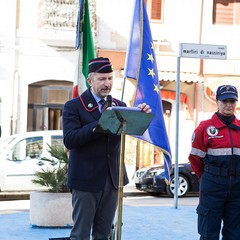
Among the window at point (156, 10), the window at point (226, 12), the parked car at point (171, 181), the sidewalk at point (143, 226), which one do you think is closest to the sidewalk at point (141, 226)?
the sidewalk at point (143, 226)

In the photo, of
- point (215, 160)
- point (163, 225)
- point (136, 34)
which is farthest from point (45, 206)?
point (215, 160)

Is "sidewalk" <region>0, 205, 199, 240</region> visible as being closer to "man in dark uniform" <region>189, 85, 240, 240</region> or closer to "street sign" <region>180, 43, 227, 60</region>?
"man in dark uniform" <region>189, 85, 240, 240</region>

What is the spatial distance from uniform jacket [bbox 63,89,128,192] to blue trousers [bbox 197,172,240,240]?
1199 millimetres

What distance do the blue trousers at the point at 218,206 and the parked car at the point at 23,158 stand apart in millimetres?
11044

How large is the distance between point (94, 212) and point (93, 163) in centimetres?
42

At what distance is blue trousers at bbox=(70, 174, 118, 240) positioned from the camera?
607cm

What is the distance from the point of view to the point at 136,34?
11180mm

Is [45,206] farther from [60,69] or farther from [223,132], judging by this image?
[60,69]

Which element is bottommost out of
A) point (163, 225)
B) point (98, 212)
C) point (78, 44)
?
point (163, 225)

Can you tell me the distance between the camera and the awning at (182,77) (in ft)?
80.8

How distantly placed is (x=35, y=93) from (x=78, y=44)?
14832 mm

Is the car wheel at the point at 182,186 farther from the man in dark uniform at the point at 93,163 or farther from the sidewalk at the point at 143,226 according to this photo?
the man in dark uniform at the point at 93,163

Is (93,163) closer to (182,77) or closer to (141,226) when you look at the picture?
(141,226)

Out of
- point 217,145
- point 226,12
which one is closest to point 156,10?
point 226,12
